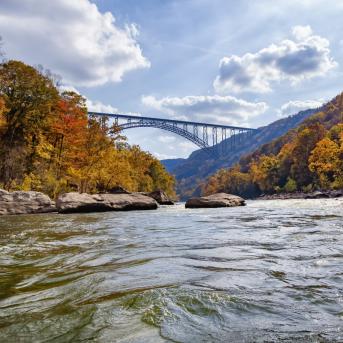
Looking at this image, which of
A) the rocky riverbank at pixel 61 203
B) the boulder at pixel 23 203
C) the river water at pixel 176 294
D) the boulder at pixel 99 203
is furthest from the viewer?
the boulder at pixel 99 203

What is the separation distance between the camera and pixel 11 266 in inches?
167

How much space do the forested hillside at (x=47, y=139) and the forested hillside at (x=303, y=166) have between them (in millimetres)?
30631

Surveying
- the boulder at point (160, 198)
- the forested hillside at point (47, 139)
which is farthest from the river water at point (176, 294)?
the boulder at point (160, 198)

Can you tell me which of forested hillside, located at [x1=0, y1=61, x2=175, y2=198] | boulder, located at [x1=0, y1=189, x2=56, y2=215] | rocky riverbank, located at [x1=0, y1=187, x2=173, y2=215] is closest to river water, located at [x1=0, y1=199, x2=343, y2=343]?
boulder, located at [x1=0, y1=189, x2=56, y2=215]

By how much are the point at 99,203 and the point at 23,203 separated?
11.1 feet

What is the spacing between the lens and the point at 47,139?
26531 millimetres

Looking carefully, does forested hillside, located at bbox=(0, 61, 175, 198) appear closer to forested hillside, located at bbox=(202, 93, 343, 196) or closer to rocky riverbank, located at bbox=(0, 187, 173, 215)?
rocky riverbank, located at bbox=(0, 187, 173, 215)

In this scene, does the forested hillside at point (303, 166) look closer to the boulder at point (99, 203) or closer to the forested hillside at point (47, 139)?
the forested hillside at point (47, 139)

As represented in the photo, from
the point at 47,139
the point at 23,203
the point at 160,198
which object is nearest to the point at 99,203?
the point at 23,203

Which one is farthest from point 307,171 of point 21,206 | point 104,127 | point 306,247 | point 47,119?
point 306,247

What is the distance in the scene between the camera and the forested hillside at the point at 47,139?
2222cm

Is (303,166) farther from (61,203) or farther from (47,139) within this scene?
(61,203)

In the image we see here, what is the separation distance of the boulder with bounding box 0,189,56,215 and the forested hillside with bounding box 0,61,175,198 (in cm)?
525

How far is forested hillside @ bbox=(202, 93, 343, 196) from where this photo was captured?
48719mm
